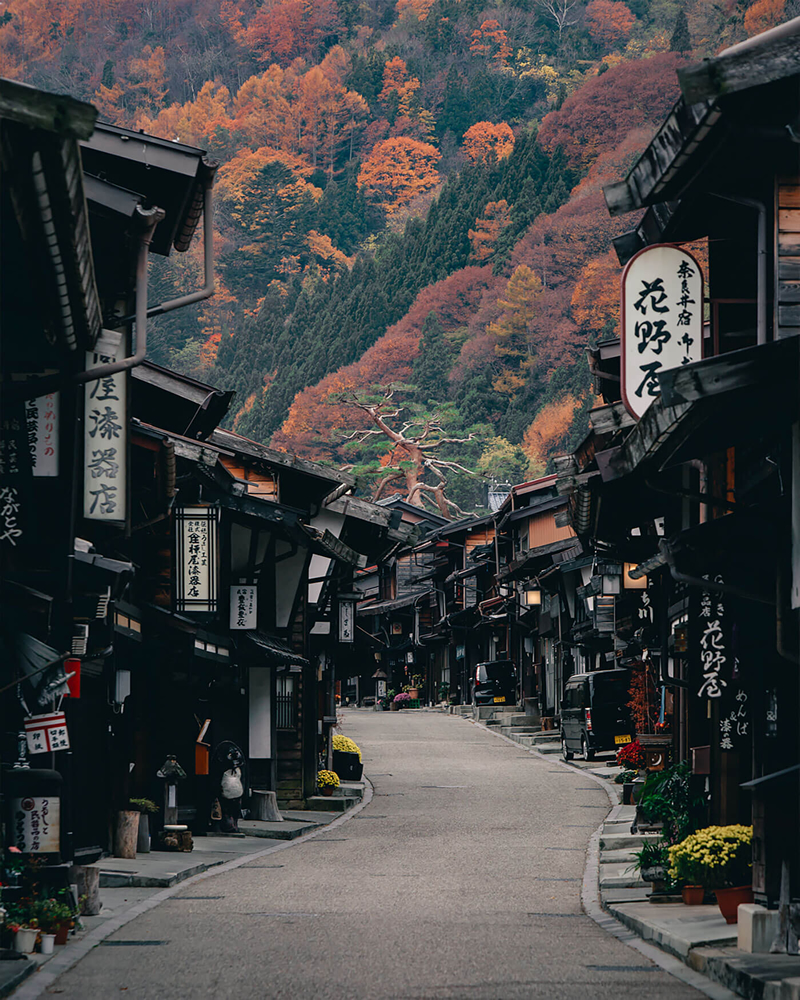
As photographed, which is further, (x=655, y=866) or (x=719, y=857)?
(x=655, y=866)

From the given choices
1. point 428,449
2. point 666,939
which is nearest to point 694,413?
point 666,939

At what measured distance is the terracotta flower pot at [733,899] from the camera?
519 inches

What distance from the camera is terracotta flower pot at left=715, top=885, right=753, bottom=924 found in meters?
13.2

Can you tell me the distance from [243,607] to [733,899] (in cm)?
1296

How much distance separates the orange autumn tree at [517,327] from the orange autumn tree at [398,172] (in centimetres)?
6574

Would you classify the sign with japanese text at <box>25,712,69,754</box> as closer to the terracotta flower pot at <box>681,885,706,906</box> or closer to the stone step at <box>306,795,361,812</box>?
the terracotta flower pot at <box>681,885,706,906</box>

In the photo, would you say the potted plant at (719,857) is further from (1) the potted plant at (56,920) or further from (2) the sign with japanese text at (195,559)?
(2) the sign with japanese text at (195,559)

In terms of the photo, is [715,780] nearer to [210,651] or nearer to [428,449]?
[210,651]

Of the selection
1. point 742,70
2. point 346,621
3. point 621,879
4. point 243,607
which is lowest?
point 621,879

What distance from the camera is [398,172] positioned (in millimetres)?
177500

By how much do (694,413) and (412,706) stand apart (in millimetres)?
67817

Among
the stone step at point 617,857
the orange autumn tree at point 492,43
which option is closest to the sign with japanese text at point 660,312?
the stone step at point 617,857

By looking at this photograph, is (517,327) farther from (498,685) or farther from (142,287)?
(142,287)

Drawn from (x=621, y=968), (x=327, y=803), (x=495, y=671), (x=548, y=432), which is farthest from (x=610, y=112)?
(x=621, y=968)
